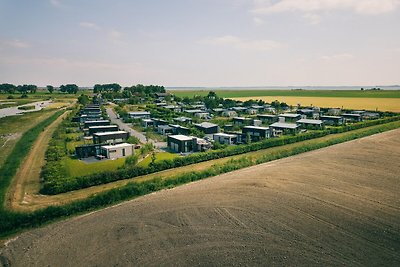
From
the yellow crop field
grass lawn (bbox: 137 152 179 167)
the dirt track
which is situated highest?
the yellow crop field

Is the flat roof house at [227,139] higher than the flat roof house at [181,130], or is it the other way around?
the flat roof house at [181,130]

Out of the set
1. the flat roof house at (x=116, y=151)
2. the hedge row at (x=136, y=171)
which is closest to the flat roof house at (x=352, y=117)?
the hedge row at (x=136, y=171)

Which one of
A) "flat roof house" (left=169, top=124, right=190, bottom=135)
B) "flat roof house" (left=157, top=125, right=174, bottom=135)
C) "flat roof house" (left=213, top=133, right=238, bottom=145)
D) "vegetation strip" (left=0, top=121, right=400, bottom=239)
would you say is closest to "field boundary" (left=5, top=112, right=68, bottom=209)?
"vegetation strip" (left=0, top=121, right=400, bottom=239)

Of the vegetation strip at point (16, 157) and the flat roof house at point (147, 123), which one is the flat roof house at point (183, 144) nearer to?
the vegetation strip at point (16, 157)

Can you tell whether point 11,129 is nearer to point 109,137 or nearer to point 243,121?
point 109,137

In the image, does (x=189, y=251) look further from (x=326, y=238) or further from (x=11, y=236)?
(x=11, y=236)

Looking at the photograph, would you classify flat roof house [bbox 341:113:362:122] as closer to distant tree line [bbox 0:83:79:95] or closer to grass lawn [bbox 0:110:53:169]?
grass lawn [bbox 0:110:53:169]

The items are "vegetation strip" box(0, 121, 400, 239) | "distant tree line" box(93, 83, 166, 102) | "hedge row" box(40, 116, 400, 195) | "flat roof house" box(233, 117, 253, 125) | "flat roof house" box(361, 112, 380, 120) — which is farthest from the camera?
"distant tree line" box(93, 83, 166, 102)
